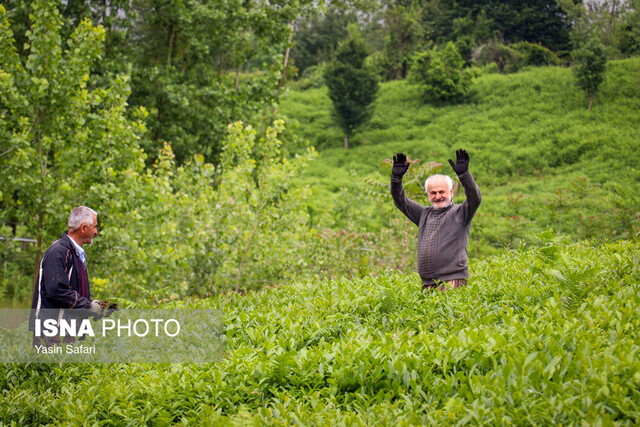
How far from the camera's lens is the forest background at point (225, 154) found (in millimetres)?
7500

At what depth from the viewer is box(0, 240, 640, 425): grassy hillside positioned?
7.71ft

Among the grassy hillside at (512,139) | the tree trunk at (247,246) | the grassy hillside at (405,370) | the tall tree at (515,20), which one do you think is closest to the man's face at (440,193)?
the grassy hillside at (405,370)

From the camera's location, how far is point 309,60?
163ft

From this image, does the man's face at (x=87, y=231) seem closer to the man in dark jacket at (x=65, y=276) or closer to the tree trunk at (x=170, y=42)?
the man in dark jacket at (x=65, y=276)

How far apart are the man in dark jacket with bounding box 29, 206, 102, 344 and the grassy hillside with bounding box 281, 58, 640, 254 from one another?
14218mm

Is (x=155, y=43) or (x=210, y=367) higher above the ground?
(x=155, y=43)

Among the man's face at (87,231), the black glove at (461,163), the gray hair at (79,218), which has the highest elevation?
the black glove at (461,163)

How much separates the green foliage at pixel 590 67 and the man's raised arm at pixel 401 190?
27.0m

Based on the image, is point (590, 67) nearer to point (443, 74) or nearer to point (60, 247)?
point (443, 74)

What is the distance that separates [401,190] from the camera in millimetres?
5051

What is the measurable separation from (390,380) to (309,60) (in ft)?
162

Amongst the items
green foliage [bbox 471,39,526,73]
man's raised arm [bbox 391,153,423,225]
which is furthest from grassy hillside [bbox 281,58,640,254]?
man's raised arm [bbox 391,153,423,225]

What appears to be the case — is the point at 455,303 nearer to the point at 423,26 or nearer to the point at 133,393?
the point at 133,393

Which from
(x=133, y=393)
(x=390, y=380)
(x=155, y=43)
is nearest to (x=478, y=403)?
(x=390, y=380)
